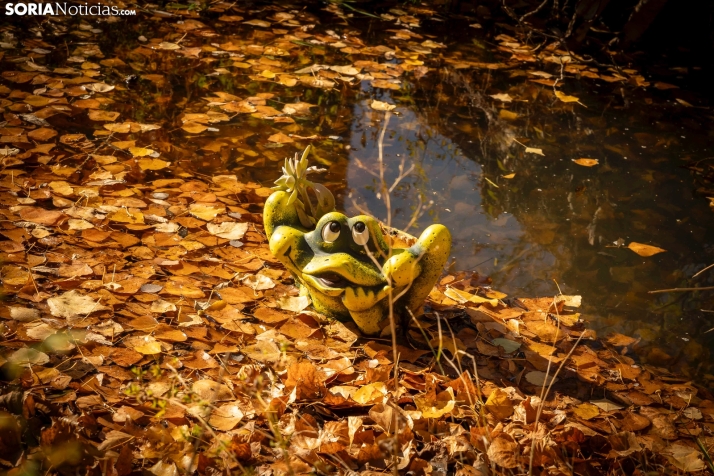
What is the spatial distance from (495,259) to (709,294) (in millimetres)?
850

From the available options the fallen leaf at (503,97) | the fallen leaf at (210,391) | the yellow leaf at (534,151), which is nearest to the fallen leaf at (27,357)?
the fallen leaf at (210,391)

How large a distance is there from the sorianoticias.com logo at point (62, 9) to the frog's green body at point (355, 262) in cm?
313

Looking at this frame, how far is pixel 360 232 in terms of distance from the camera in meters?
1.75

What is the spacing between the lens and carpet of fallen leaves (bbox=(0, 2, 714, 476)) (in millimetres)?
1452

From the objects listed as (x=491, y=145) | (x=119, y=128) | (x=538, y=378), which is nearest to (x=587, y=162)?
(x=491, y=145)

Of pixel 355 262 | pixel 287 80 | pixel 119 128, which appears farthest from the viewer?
pixel 287 80

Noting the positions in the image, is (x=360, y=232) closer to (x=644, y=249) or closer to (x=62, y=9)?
(x=644, y=249)

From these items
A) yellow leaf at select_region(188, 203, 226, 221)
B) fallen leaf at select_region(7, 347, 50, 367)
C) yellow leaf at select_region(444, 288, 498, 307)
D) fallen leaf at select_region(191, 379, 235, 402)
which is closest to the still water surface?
yellow leaf at select_region(444, 288, 498, 307)

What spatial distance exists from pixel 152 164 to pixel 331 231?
50.2 inches

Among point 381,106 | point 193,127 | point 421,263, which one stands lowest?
point 193,127

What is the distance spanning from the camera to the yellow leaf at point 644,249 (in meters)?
2.63

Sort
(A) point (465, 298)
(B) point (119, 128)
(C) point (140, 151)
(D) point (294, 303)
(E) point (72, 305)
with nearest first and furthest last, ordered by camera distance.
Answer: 1. (E) point (72, 305)
2. (D) point (294, 303)
3. (A) point (465, 298)
4. (C) point (140, 151)
5. (B) point (119, 128)

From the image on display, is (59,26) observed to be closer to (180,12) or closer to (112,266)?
(180,12)

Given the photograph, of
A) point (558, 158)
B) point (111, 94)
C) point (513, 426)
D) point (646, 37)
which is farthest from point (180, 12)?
point (513, 426)
